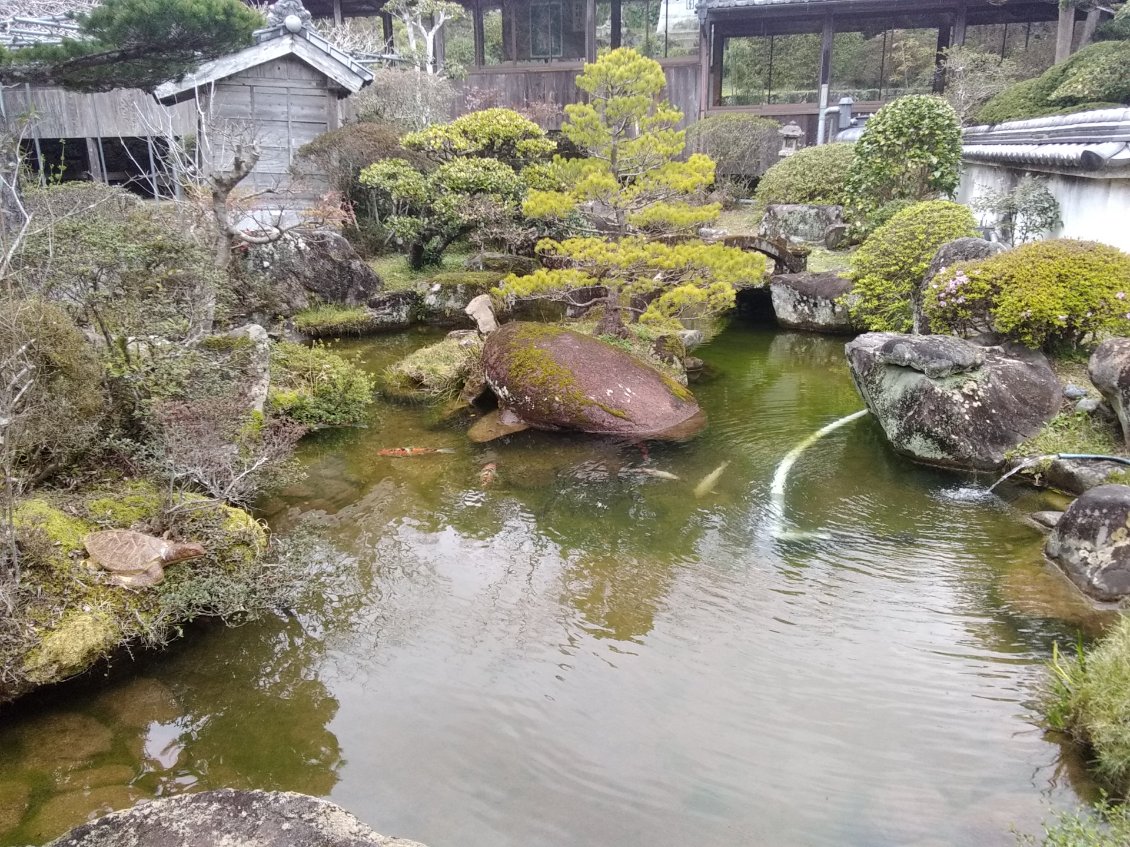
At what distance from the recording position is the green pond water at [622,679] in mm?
4238

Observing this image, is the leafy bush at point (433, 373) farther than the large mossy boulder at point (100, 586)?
Yes

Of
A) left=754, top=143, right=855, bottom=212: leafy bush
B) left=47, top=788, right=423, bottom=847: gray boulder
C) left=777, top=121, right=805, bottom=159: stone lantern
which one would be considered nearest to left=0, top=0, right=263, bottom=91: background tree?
left=47, top=788, right=423, bottom=847: gray boulder

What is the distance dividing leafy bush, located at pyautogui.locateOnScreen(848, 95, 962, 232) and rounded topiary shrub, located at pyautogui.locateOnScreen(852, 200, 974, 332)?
11.2 feet

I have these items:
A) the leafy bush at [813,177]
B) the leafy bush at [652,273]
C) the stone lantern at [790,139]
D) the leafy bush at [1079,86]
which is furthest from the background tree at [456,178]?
the leafy bush at [1079,86]

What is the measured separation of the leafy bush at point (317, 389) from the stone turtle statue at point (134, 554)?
3.81 m

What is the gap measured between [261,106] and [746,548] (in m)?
15.3

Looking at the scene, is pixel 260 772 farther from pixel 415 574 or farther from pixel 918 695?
pixel 918 695

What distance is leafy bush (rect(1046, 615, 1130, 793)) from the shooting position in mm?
4145

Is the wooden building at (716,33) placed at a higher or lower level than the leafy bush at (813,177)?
higher

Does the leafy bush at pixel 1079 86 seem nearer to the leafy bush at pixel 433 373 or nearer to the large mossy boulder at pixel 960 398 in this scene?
the large mossy boulder at pixel 960 398

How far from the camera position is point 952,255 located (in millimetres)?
10023

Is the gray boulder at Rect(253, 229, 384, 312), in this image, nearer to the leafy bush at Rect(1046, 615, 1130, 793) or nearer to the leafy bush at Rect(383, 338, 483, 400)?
the leafy bush at Rect(383, 338, 483, 400)

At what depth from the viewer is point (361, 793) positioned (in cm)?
437

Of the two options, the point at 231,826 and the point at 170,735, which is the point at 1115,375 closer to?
the point at 231,826
